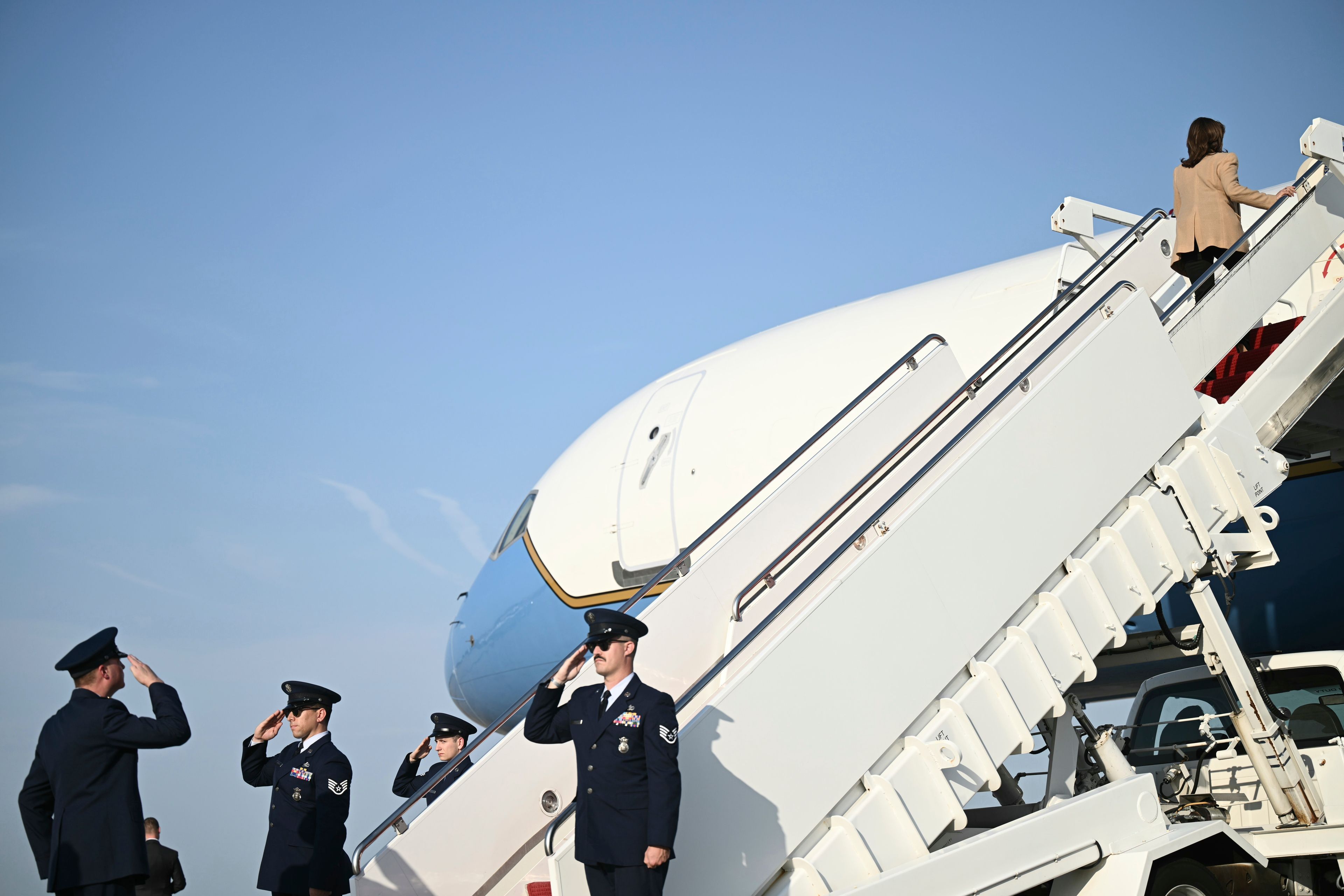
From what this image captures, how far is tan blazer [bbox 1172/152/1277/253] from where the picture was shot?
5387mm

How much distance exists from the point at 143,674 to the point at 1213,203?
17.1 ft

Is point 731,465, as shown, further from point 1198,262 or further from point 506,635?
point 1198,262

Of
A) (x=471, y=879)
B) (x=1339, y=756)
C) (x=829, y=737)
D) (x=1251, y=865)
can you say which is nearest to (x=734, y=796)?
(x=829, y=737)

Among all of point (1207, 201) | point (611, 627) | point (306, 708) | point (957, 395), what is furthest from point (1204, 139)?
point (306, 708)

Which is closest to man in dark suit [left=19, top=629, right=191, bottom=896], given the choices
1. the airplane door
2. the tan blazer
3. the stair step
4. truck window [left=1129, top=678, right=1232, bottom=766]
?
the stair step

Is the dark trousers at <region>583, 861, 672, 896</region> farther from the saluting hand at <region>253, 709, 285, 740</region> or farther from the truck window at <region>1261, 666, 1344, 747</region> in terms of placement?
the truck window at <region>1261, 666, 1344, 747</region>

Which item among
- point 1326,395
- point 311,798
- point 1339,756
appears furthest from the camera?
point 1326,395

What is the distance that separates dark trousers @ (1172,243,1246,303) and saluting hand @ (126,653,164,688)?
15.5ft

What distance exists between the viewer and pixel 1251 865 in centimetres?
471

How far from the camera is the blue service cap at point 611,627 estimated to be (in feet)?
12.3

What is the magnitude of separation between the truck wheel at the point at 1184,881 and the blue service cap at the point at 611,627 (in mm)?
2197

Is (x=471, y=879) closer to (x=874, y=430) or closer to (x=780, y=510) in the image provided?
(x=780, y=510)

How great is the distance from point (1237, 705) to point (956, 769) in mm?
1803

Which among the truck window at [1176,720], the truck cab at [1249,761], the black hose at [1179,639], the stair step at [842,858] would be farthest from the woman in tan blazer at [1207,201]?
the stair step at [842,858]
